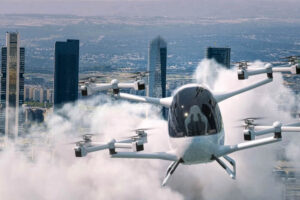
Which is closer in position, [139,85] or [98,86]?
[139,85]

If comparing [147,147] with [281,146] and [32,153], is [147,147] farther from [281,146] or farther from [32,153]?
[32,153]

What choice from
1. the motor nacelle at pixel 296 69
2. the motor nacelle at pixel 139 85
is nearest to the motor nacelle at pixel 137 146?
the motor nacelle at pixel 139 85

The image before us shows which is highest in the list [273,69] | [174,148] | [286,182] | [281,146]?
[273,69]

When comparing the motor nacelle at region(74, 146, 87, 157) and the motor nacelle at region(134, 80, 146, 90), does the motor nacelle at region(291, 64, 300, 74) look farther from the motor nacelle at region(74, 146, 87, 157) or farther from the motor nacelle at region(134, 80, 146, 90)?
the motor nacelle at region(74, 146, 87, 157)

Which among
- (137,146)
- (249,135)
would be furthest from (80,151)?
(249,135)

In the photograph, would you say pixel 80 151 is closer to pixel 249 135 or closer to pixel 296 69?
pixel 249 135

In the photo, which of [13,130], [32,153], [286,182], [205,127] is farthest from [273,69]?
[13,130]

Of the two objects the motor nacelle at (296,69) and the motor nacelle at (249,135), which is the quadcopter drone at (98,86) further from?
the motor nacelle at (296,69)

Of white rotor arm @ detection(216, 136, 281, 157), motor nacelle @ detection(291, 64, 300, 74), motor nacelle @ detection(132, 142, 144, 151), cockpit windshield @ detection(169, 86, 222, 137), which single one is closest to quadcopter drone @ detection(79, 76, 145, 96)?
motor nacelle @ detection(132, 142, 144, 151)

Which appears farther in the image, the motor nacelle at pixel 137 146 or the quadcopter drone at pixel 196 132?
the motor nacelle at pixel 137 146
